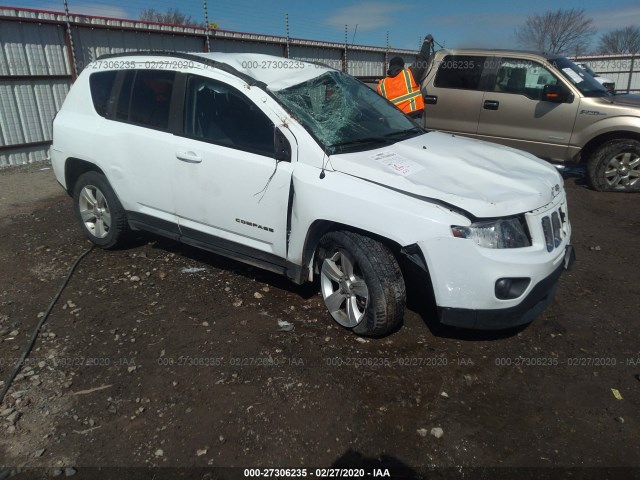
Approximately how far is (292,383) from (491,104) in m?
5.81

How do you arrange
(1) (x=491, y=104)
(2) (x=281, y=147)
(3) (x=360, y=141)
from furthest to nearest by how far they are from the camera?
(1) (x=491, y=104)
(3) (x=360, y=141)
(2) (x=281, y=147)

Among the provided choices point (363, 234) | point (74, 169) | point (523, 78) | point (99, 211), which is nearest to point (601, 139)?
point (523, 78)

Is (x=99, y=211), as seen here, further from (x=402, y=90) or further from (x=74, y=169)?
(x=402, y=90)

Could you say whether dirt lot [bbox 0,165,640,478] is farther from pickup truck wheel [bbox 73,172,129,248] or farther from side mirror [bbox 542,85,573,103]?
side mirror [bbox 542,85,573,103]

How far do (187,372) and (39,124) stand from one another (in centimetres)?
783

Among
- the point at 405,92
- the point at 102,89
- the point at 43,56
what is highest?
the point at 43,56

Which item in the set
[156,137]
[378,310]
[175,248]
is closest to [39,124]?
[175,248]

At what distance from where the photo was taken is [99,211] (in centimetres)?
468

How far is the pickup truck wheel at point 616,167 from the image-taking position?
643cm

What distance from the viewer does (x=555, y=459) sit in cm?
234

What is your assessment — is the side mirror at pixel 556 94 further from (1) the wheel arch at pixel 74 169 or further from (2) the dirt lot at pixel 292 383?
(1) the wheel arch at pixel 74 169

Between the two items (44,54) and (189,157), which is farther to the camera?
(44,54)

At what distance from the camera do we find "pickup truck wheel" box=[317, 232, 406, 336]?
3.04 meters

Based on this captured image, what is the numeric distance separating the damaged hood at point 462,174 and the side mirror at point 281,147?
1.08ft
